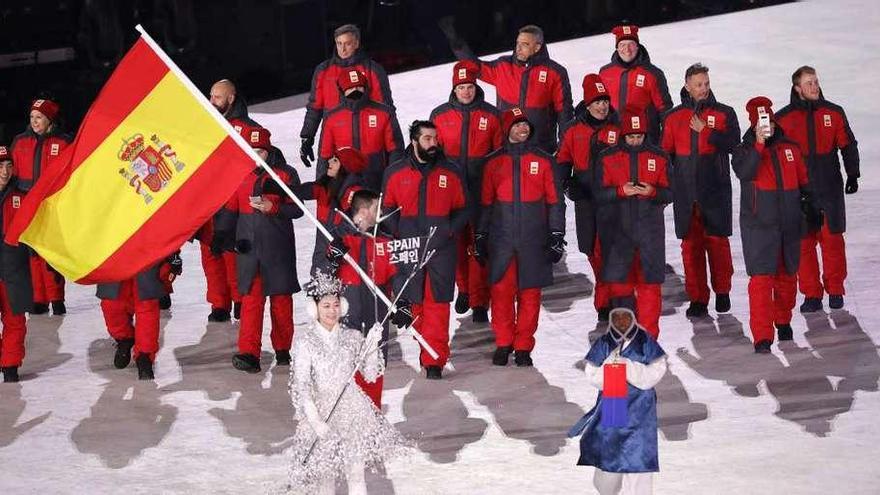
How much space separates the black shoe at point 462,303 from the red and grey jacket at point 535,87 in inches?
54.8

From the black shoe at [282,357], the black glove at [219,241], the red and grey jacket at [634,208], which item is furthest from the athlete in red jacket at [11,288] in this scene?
the red and grey jacket at [634,208]

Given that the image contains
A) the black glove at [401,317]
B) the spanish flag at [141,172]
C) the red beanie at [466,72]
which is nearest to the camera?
the spanish flag at [141,172]

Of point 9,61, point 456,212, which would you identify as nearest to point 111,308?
point 456,212

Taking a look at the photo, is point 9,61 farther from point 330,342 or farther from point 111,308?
point 330,342

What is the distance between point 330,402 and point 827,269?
5983 millimetres

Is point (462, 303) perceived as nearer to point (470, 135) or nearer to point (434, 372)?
point (470, 135)

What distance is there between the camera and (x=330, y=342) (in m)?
10.3

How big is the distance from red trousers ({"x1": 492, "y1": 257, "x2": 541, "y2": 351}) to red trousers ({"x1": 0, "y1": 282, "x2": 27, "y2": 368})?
3.21 m

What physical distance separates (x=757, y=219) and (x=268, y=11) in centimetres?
915

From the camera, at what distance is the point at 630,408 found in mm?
10461

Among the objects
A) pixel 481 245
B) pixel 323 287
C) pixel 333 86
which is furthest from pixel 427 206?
pixel 323 287

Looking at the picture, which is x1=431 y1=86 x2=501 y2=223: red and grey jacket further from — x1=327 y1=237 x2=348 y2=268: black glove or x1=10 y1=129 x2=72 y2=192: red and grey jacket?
x1=10 y1=129 x2=72 y2=192: red and grey jacket

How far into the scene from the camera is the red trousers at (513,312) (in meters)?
13.9

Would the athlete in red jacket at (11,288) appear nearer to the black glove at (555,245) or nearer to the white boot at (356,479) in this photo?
the black glove at (555,245)
